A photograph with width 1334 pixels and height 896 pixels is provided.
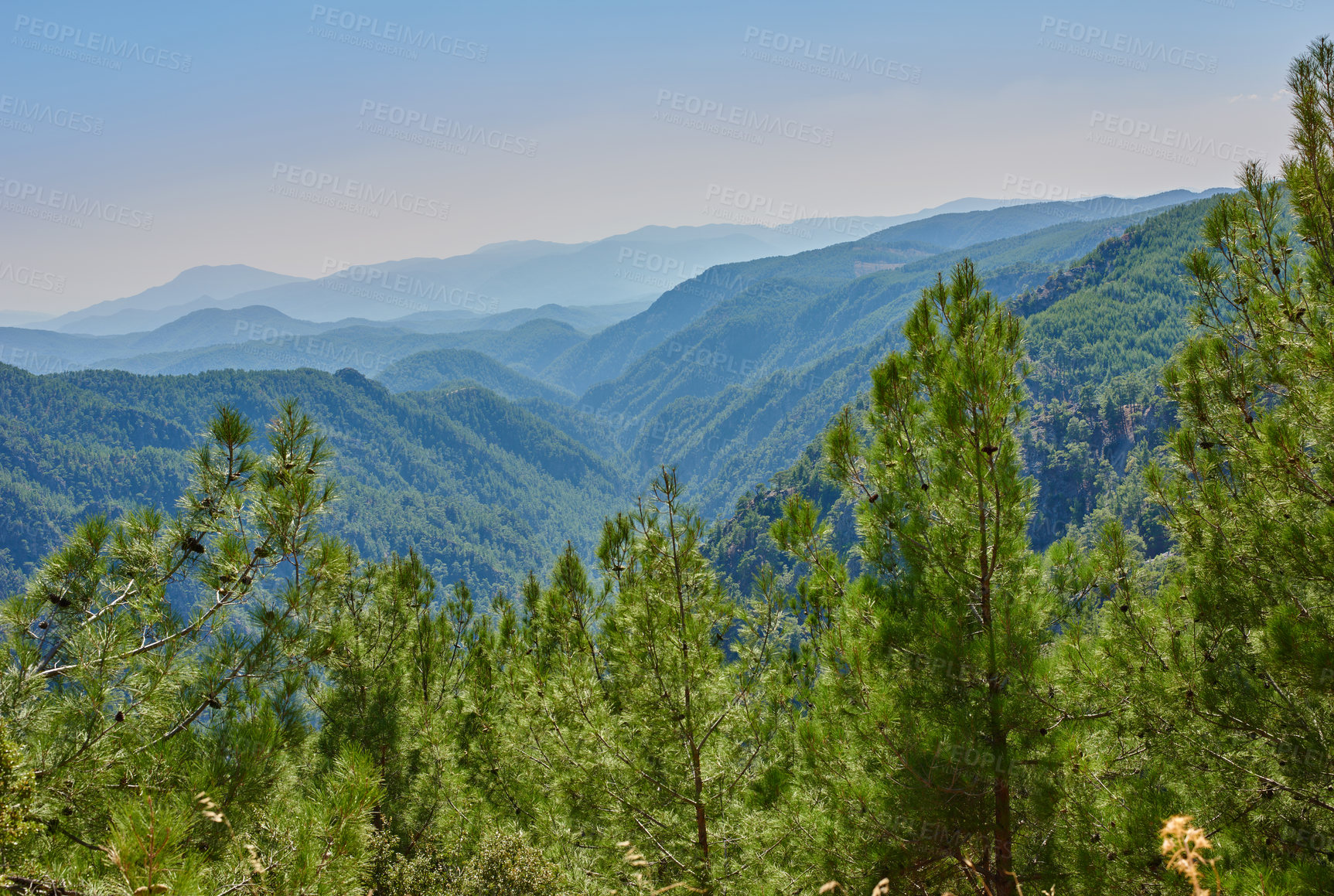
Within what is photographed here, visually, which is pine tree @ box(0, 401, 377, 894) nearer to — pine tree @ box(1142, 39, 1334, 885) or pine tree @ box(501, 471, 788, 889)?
pine tree @ box(501, 471, 788, 889)

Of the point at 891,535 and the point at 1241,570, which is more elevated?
the point at 891,535

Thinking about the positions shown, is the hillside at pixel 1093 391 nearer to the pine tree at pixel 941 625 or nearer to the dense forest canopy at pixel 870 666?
the dense forest canopy at pixel 870 666

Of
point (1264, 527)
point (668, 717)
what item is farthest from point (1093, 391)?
point (668, 717)

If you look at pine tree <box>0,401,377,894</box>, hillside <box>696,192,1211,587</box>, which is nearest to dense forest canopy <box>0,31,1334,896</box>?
pine tree <box>0,401,377,894</box>

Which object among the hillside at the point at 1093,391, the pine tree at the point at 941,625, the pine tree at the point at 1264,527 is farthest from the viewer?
the hillside at the point at 1093,391

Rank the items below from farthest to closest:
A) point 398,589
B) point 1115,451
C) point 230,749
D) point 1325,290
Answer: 1. point 1115,451
2. point 398,589
3. point 1325,290
4. point 230,749

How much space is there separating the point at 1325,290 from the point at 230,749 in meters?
7.94

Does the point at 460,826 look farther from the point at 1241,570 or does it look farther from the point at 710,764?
the point at 1241,570

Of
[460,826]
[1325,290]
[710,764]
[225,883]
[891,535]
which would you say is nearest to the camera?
[225,883]

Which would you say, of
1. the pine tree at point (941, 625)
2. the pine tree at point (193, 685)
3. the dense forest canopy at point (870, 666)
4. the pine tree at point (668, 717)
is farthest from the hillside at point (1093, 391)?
the pine tree at point (193, 685)

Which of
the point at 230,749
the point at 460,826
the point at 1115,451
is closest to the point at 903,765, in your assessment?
the point at 230,749

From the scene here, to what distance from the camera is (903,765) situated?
15.6ft

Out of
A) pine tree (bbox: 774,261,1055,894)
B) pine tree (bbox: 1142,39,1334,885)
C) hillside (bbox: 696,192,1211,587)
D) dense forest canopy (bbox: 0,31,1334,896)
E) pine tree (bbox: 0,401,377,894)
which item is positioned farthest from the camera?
hillside (bbox: 696,192,1211,587)

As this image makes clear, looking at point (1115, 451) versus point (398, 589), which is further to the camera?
point (1115, 451)
